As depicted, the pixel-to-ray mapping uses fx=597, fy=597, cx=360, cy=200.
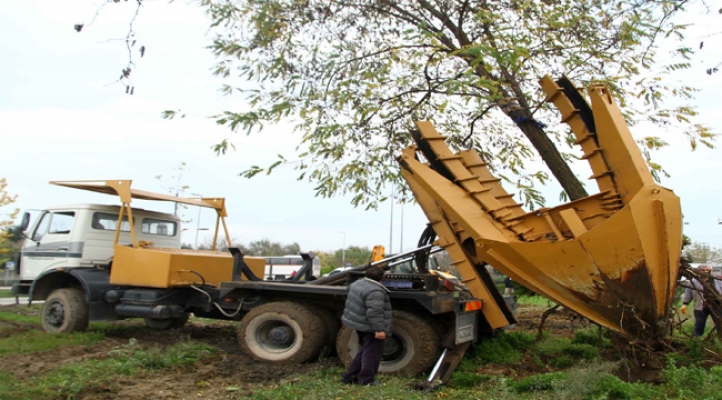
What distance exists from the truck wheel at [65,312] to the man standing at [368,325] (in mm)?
5160

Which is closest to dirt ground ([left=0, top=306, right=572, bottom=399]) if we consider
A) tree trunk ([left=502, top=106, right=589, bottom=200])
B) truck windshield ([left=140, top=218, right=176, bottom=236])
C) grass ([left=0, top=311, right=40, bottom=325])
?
grass ([left=0, top=311, right=40, bottom=325])

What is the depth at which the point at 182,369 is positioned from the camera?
6.96 m

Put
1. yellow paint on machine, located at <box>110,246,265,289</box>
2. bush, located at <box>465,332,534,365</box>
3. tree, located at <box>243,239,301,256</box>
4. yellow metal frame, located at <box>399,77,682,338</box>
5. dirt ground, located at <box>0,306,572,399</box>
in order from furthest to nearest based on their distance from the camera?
1. tree, located at <box>243,239,301,256</box>
2. yellow paint on machine, located at <box>110,246,265,289</box>
3. bush, located at <box>465,332,534,365</box>
4. dirt ground, located at <box>0,306,572,399</box>
5. yellow metal frame, located at <box>399,77,682,338</box>

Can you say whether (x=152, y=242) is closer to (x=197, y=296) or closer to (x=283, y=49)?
(x=197, y=296)

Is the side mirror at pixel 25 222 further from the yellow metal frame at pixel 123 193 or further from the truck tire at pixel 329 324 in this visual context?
the truck tire at pixel 329 324

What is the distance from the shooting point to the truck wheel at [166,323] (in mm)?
10305

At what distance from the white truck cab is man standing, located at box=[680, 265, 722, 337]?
26.3 feet

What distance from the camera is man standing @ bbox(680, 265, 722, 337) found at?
6.66 meters

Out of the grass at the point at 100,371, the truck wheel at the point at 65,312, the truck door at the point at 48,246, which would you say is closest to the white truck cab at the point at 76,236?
the truck door at the point at 48,246

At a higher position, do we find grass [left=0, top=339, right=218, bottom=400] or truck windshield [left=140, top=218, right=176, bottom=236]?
truck windshield [left=140, top=218, right=176, bottom=236]

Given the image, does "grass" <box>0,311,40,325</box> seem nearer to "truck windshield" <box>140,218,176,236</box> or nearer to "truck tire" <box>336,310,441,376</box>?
"truck windshield" <box>140,218,176,236</box>

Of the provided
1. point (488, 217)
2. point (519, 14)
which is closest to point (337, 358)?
point (488, 217)

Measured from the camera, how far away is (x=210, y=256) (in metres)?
9.34

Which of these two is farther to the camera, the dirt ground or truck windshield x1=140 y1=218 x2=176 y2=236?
truck windshield x1=140 y1=218 x2=176 y2=236
